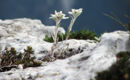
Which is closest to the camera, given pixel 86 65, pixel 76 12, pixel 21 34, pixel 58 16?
pixel 86 65

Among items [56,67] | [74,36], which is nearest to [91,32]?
[74,36]

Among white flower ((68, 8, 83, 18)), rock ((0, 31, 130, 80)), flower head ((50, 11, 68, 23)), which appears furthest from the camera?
white flower ((68, 8, 83, 18))

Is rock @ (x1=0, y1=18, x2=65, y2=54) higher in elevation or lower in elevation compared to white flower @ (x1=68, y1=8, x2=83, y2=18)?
higher

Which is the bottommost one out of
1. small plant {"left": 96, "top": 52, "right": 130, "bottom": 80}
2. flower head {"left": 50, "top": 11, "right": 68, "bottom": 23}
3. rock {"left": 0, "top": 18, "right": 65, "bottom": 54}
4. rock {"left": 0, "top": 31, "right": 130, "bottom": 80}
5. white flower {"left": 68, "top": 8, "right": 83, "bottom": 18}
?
small plant {"left": 96, "top": 52, "right": 130, "bottom": 80}

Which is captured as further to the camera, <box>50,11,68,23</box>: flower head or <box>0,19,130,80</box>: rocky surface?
<box>50,11,68,23</box>: flower head

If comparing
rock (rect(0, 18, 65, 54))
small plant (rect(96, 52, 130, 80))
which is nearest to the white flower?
rock (rect(0, 18, 65, 54))

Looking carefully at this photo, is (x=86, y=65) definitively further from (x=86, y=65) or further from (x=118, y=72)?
(x=118, y=72)

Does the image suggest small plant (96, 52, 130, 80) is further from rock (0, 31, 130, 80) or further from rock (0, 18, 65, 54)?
rock (0, 18, 65, 54)

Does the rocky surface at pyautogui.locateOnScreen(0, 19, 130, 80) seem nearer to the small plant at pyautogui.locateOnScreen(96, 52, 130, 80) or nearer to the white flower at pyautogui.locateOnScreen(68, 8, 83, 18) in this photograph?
the small plant at pyautogui.locateOnScreen(96, 52, 130, 80)

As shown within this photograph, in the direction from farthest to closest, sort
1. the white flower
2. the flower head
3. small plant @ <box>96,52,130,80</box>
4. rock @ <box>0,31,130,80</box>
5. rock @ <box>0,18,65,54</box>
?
rock @ <box>0,18,65,54</box>, the white flower, the flower head, rock @ <box>0,31,130,80</box>, small plant @ <box>96,52,130,80</box>

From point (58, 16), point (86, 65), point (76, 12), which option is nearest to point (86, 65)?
point (86, 65)

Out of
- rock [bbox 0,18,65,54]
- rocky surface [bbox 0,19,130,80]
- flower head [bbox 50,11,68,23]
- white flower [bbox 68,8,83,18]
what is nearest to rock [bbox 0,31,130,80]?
rocky surface [bbox 0,19,130,80]
